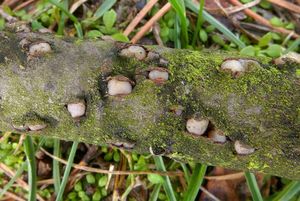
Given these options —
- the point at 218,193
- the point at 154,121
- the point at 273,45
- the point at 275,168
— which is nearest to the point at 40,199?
the point at 218,193

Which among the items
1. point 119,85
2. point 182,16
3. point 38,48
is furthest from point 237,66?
point 38,48

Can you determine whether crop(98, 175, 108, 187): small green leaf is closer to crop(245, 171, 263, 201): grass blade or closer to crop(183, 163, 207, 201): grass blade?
crop(183, 163, 207, 201): grass blade

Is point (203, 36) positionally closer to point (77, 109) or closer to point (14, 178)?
point (77, 109)

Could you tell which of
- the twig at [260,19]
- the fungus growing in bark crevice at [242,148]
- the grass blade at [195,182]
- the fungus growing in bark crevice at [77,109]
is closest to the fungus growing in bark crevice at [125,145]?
the fungus growing in bark crevice at [77,109]

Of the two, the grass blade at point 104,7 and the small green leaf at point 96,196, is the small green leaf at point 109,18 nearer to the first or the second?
the grass blade at point 104,7

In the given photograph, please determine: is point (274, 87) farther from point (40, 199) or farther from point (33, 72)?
point (40, 199)

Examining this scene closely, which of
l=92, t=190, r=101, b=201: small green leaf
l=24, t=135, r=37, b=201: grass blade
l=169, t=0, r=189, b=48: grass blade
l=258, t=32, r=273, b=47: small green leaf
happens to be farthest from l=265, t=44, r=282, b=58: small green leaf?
l=24, t=135, r=37, b=201: grass blade
